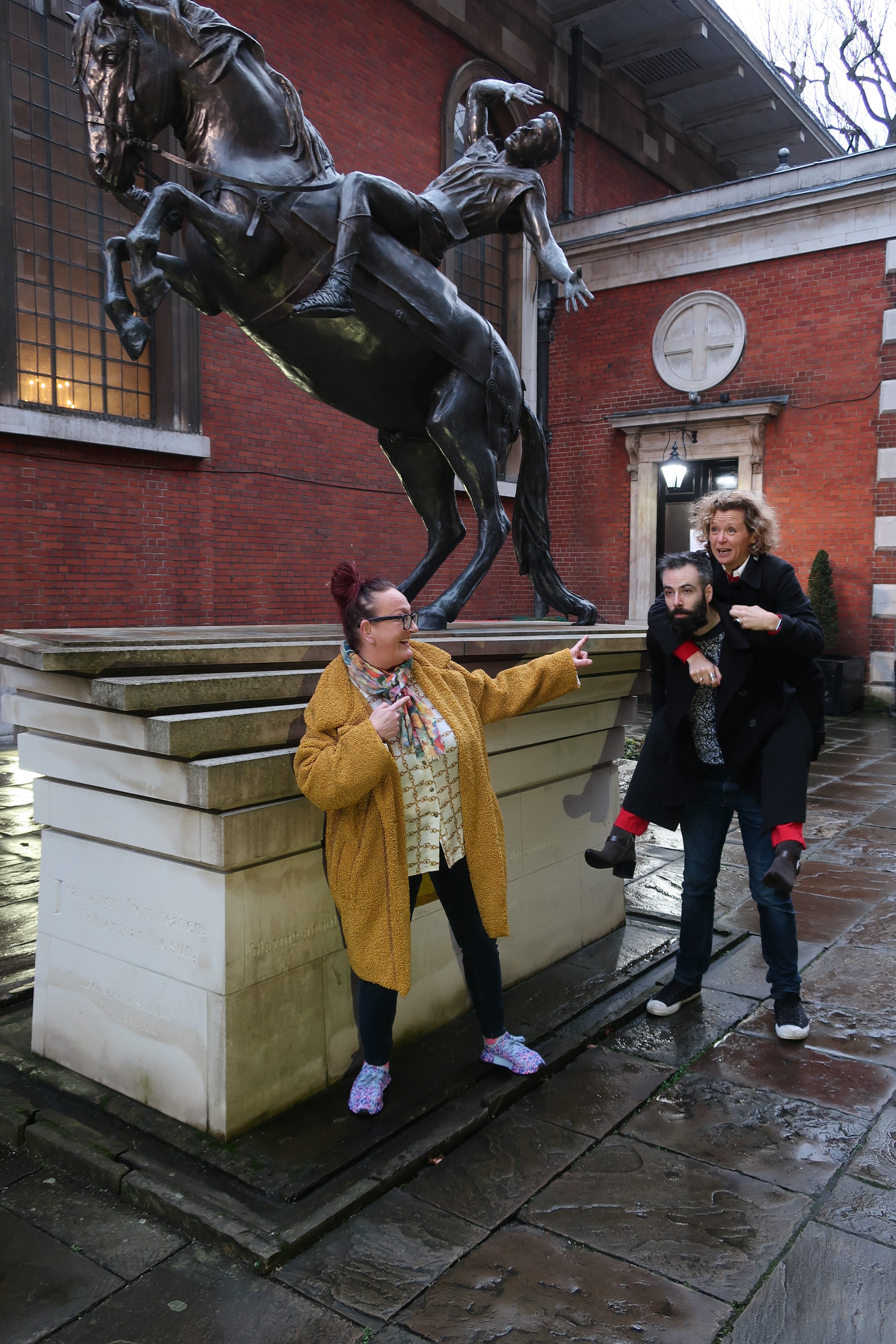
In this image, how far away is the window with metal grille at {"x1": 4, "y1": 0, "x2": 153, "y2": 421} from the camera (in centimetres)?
892

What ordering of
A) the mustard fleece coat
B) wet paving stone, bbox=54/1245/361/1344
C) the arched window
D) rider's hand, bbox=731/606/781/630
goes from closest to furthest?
1. wet paving stone, bbox=54/1245/361/1344
2. the mustard fleece coat
3. rider's hand, bbox=731/606/781/630
4. the arched window

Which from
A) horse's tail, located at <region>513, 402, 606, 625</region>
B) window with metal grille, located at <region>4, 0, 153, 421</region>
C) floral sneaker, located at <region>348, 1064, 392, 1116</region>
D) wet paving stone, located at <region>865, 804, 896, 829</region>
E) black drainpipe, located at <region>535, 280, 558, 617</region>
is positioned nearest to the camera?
floral sneaker, located at <region>348, 1064, 392, 1116</region>

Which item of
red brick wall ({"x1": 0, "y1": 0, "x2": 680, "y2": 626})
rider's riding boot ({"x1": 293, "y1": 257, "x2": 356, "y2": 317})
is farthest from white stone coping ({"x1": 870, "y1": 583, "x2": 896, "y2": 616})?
rider's riding boot ({"x1": 293, "y1": 257, "x2": 356, "y2": 317})

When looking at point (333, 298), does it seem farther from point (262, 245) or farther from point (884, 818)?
point (884, 818)

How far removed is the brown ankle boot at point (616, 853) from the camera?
3393 mm

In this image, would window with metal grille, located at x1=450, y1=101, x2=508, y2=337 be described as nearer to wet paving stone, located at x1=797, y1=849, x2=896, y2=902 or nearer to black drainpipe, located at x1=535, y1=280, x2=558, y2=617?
black drainpipe, located at x1=535, y1=280, x2=558, y2=617

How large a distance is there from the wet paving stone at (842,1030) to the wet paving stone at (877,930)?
753 mm

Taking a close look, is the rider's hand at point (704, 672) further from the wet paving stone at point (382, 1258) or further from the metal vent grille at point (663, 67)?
the metal vent grille at point (663, 67)

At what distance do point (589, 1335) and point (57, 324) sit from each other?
9.66 metres

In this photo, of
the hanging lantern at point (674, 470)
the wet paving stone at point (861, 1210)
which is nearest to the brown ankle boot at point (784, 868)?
the wet paving stone at point (861, 1210)

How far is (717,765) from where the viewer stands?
3287 mm

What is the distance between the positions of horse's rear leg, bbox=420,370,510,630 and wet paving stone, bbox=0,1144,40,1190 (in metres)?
2.49

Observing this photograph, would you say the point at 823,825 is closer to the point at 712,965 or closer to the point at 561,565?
the point at 712,965

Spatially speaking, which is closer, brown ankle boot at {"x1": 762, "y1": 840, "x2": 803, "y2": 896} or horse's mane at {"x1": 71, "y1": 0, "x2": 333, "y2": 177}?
brown ankle boot at {"x1": 762, "y1": 840, "x2": 803, "y2": 896}
